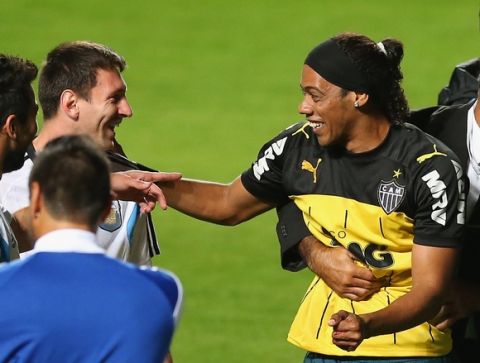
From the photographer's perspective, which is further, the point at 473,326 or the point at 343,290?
the point at 473,326

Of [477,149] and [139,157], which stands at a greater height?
[477,149]

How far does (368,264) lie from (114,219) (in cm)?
92

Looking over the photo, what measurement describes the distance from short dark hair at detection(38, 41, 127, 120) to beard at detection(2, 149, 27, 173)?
0.50m

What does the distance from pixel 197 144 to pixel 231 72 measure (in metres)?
1.85

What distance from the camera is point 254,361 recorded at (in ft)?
23.4

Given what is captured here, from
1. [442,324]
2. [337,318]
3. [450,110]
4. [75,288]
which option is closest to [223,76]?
[450,110]

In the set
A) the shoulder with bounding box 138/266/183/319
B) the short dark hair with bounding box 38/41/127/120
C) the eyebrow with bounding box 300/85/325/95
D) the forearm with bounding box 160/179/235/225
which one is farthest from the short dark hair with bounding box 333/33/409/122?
the shoulder with bounding box 138/266/183/319

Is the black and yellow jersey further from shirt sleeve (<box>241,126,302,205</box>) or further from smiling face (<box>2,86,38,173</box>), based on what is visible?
smiling face (<box>2,86,38,173</box>)

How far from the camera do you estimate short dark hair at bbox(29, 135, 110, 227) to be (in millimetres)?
3256

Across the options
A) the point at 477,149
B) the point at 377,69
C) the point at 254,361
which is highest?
the point at 377,69

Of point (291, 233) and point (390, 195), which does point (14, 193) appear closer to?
point (291, 233)

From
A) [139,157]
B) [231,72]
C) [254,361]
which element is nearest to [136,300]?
[254,361]

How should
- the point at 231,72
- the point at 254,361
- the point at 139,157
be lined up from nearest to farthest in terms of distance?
the point at 254,361, the point at 139,157, the point at 231,72

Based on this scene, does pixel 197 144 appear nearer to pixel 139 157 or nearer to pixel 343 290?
pixel 139 157
